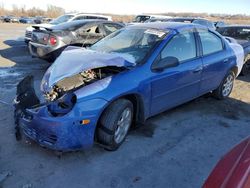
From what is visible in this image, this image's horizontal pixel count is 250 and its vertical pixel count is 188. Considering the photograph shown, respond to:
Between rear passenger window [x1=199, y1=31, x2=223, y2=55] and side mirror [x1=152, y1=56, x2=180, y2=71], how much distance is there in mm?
1128

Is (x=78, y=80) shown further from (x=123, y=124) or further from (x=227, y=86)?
(x=227, y=86)

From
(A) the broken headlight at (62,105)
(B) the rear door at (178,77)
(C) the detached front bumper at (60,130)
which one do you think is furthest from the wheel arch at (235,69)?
(A) the broken headlight at (62,105)

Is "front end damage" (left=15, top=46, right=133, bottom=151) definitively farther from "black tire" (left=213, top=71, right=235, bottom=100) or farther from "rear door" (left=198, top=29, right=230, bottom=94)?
"black tire" (left=213, top=71, right=235, bottom=100)

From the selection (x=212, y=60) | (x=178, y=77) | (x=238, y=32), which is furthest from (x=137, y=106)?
(x=238, y=32)

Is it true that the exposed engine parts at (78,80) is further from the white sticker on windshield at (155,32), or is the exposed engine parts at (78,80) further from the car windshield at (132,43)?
the white sticker on windshield at (155,32)

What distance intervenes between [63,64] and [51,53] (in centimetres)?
412

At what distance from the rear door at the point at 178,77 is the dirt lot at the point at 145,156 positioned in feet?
1.39

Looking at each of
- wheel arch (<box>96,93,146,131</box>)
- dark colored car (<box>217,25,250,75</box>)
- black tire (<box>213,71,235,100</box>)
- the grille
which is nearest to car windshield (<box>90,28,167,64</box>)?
wheel arch (<box>96,93,146,131</box>)

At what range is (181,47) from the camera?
4902 mm

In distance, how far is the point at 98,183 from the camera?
11.1ft

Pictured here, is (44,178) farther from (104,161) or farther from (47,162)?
(104,161)

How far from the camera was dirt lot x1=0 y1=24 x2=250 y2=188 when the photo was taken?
136 inches

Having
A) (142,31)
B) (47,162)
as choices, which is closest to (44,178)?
(47,162)

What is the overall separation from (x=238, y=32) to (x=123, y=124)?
274 inches
